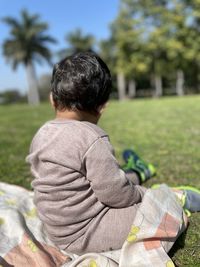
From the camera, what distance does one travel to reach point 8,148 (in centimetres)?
653

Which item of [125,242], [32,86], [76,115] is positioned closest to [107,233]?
[125,242]

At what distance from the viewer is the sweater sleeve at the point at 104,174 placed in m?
2.34

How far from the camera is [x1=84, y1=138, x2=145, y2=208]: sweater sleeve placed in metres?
2.34

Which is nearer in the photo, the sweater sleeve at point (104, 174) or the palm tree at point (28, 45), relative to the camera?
the sweater sleeve at point (104, 174)

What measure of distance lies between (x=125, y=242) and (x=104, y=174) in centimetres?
41

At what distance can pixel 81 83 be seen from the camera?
241 centimetres

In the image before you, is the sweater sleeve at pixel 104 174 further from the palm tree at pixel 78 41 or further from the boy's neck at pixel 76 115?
the palm tree at pixel 78 41

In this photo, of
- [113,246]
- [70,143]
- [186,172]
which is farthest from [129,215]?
[186,172]

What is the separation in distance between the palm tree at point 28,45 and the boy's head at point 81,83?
4953 centimetres

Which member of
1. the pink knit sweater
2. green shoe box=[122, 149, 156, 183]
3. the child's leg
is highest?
the pink knit sweater

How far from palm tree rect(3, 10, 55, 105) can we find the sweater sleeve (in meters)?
49.7

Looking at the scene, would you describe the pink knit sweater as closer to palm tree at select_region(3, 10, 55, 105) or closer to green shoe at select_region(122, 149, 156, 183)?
green shoe at select_region(122, 149, 156, 183)

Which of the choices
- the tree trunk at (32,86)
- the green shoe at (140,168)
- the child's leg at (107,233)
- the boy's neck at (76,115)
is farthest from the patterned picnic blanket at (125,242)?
the tree trunk at (32,86)

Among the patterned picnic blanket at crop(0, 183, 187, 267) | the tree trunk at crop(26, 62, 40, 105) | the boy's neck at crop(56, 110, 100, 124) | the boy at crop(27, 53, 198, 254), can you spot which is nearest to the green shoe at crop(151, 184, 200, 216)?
the patterned picnic blanket at crop(0, 183, 187, 267)
